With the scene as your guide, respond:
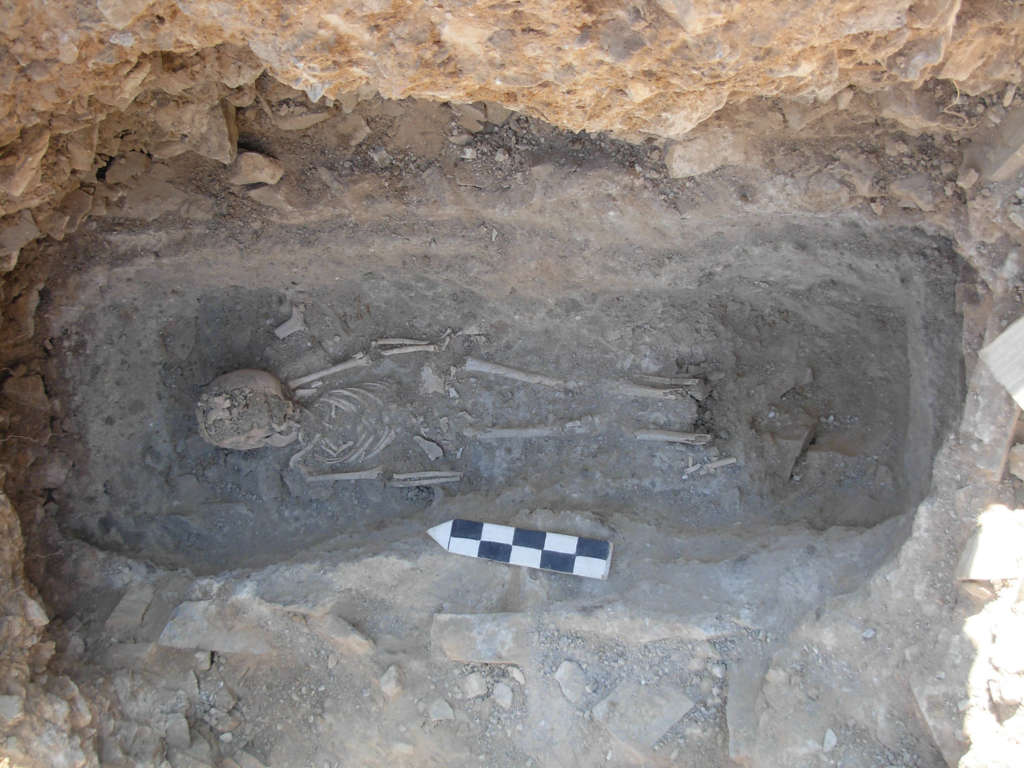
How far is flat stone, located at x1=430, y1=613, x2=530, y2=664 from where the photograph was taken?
3049 millimetres

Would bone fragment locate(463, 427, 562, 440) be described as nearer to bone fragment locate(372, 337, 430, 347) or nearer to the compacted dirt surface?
the compacted dirt surface

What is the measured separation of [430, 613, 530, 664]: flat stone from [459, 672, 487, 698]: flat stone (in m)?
0.06

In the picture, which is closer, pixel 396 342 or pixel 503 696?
pixel 503 696

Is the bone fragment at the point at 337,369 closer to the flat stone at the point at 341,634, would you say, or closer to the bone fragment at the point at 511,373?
the bone fragment at the point at 511,373

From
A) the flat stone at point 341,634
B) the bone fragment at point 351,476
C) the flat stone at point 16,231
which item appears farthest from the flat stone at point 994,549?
the flat stone at point 16,231

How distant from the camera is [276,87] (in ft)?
9.24

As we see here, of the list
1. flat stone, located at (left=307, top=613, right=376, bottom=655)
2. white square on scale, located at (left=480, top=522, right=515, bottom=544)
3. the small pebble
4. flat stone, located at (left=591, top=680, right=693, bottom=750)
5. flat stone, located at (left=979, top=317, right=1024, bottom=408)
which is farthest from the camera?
white square on scale, located at (left=480, top=522, right=515, bottom=544)

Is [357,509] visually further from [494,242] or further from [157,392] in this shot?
[494,242]

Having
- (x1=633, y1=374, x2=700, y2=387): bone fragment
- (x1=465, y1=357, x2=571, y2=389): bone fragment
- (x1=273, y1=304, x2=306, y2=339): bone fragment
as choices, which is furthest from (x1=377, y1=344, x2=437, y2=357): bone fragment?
(x1=633, y1=374, x2=700, y2=387): bone fragment

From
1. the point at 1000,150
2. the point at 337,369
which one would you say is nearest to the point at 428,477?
the point at 337,369

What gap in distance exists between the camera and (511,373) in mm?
3893

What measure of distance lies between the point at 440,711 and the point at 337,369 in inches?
67.6

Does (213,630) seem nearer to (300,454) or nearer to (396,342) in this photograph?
(300,454)

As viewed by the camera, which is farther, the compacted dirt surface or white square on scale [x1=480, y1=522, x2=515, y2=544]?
white square on scale [x1=480, y1=522, x2=515, y2=544]
